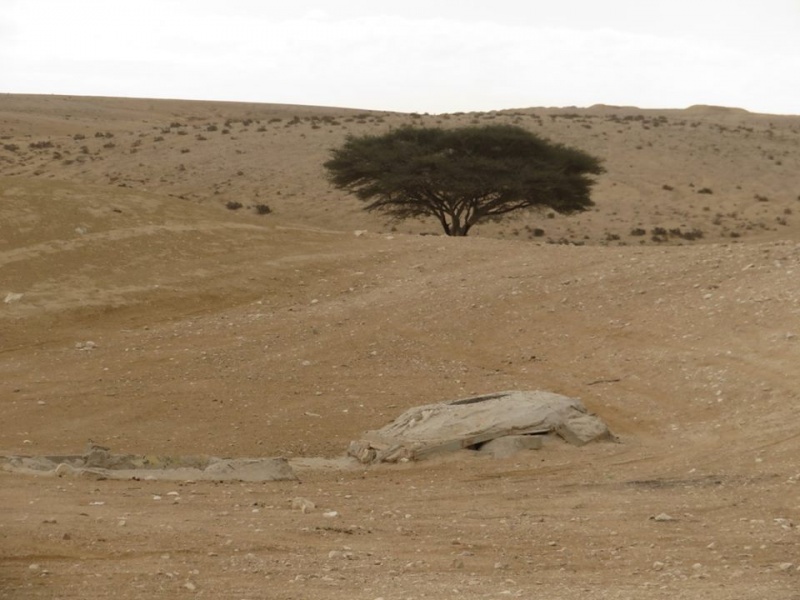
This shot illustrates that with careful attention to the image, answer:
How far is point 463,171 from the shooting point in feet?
78.6

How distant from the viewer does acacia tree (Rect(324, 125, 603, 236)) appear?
23969 mm

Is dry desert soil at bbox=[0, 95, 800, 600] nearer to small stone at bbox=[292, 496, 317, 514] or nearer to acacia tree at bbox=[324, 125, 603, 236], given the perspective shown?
small stone at bbox=[292, 496, 317, 514]

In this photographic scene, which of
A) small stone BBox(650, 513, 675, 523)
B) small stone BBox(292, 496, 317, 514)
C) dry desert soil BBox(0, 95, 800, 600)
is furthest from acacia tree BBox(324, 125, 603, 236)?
small stone BBox(650, 513, 675, 523)

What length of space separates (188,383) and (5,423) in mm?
1887

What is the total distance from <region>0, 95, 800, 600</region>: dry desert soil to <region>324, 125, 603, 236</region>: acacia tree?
271 inches

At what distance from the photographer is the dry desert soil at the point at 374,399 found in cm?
620

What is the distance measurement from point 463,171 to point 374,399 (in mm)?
13129

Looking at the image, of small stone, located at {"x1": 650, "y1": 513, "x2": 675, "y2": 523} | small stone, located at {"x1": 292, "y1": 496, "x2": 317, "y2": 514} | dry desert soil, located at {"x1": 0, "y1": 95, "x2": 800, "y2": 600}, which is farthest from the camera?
small stone, located at {"x1": 292, "y1": 496, "x2": 317, "y2": 514}

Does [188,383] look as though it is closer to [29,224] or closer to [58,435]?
[58,435]

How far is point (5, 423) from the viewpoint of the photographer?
1066 cm

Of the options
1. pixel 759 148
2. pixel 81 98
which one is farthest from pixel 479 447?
pixel 81 98

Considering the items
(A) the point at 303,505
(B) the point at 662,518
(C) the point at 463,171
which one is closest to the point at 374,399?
(A) the point at 303,505

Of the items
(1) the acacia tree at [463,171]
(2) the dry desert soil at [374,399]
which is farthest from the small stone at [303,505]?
(1) the acacia tree at [463,171]

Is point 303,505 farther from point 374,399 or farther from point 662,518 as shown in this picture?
point 374,399
